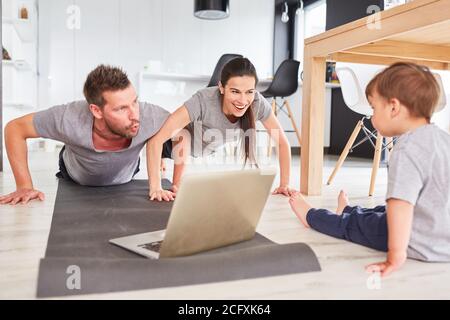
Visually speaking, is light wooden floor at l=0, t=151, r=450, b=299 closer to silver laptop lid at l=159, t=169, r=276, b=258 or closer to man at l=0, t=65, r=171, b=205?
silver laptop lid at l=159, t=169, r=276, b=258

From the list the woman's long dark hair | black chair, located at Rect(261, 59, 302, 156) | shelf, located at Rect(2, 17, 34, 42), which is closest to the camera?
the woman's long dark hair

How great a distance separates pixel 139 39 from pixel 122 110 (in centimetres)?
426

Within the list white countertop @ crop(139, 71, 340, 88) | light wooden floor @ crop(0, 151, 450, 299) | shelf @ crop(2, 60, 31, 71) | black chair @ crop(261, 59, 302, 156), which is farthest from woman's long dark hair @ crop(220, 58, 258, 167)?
white countertop @ crop(139, 71, 340, 88)

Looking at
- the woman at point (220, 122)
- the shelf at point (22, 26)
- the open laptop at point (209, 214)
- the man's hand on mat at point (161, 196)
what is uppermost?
the shelf at point (22, 26)

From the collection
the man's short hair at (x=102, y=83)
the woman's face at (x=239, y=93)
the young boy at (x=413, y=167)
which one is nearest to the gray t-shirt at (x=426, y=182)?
the young boy at (x=413, y=167)

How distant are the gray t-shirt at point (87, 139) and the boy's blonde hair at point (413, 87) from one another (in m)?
1.03

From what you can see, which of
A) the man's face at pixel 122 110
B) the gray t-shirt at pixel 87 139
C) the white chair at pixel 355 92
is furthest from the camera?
the white chair at pixel 355 92

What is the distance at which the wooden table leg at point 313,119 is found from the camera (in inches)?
85.4

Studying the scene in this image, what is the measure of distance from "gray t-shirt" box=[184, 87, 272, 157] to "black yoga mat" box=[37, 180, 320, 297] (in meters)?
0.63

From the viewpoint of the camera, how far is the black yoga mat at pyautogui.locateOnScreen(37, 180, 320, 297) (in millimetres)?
869

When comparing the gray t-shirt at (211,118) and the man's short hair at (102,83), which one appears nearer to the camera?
the man's short hair at (102,83)

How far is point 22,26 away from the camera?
410 centimetres

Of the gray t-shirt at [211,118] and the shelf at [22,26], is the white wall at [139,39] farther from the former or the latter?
the gray t-shirt at [211,118]

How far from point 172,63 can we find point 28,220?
4.52 m
